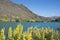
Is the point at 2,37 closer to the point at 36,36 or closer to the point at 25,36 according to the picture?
the point at 25,36

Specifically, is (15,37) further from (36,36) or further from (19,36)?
(36,36)

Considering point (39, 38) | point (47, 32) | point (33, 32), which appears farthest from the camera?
point (47, 32)

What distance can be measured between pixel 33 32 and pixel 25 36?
4857 mm

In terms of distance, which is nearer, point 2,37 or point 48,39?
point 2,37

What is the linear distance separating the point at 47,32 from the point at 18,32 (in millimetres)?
6593

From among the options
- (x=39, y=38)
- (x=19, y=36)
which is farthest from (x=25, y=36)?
(x=39, y=38)

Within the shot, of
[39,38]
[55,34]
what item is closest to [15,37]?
[39,38]

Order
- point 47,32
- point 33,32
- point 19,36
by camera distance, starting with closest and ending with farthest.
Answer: point 19,36, point 33,32, point 47,32

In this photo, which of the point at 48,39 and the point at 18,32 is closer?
the point at 18,32

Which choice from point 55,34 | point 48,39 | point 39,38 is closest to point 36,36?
point 39,38

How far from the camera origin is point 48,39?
1767 centimetres

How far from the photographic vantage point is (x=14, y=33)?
41.5ft

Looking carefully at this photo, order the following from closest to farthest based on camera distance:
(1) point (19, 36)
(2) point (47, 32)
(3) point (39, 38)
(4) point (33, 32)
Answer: (1) point (19, 36)
(3) point (39, 38)
(4) point (33, 32)
(2) point (47, 32)

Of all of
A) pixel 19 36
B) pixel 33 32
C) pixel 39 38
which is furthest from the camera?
pixel 33 32
